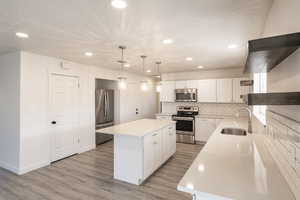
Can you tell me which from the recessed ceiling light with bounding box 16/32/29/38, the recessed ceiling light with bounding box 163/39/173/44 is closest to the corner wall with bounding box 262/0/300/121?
the recessed ceiling light with bounding box 163/39/173/44

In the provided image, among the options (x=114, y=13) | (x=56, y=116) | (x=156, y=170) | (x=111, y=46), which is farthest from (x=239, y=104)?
(x=56, y=116)

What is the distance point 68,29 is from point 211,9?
1.83 meters

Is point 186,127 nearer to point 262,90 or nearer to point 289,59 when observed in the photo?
point 262,90

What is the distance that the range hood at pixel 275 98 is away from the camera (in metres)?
0.85

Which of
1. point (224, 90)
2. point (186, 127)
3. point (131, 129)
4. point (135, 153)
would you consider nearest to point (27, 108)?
point (131, 129)

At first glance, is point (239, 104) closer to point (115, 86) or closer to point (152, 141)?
point (152, 141)

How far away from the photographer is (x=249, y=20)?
1.94m

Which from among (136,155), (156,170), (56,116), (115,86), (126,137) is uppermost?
(115,86)

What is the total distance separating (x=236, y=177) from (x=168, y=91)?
4.71 meters

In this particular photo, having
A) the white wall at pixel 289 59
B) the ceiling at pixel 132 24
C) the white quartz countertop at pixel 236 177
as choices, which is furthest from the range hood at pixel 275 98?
the ceiling at pixel 132 24

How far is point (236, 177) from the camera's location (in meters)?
1.25

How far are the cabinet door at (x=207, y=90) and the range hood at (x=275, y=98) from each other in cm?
446

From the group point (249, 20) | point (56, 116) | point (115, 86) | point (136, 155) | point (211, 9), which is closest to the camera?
point (211, 9)

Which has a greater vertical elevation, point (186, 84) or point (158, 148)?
point (186, 84)
